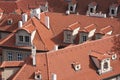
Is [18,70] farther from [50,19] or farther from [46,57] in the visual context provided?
[50,19]

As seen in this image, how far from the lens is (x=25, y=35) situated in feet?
259

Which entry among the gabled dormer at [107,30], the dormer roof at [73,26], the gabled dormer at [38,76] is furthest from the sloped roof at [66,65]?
the dormer roof at [73,26]

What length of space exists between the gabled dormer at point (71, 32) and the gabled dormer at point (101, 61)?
10.2 meters

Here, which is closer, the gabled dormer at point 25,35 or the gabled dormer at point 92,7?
the gabled dormer at point 25,35

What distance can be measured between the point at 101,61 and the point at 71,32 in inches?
475

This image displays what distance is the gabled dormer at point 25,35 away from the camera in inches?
3091

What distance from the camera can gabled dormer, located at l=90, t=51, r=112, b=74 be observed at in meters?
69.4

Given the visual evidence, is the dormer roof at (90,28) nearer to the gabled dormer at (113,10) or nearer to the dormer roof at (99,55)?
the gabled dormer at (113,10)

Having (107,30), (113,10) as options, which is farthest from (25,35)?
(113,10)

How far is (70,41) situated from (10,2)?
20.1m

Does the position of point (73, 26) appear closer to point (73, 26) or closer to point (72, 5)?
point (73, 26)

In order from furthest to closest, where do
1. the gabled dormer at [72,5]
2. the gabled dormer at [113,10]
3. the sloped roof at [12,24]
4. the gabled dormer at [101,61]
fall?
1. the gabled dormer at [72,5]
2. the gabled dormer at [113,10]
3. the sloped roof at [12,24]
4. the gabled dormer at [101,61]

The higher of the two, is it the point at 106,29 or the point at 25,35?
the point at 106,29

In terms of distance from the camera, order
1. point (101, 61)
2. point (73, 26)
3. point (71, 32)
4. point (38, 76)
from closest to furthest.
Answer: point (38, 76) → point (101, 61) → point (71, 32) → point (73, 26)
